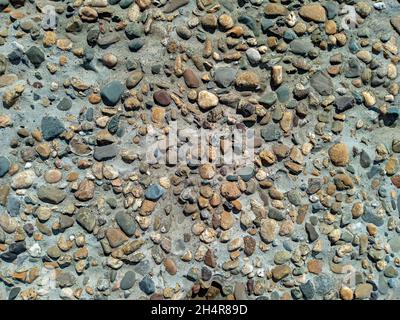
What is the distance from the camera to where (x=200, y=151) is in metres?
1.86

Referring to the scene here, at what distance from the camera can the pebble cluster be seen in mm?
1805

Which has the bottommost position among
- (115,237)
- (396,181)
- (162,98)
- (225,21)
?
(115,237)

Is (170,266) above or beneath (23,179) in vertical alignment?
beneath

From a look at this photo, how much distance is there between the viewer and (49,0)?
72.6 inches

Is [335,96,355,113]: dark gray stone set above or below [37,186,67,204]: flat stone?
above

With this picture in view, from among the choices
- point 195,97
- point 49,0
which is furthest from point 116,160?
point 49,0

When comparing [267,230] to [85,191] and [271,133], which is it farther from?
[85,191]

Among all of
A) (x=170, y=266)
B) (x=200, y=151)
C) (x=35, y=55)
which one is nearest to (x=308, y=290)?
(x=170, y=266)

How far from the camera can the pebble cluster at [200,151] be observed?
1.80m

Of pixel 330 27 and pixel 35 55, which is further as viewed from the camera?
pixel 330 27

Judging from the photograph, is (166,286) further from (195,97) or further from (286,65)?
(286,65)

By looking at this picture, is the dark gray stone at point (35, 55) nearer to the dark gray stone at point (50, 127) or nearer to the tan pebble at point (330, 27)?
the dark gray stone at point (50, 127)

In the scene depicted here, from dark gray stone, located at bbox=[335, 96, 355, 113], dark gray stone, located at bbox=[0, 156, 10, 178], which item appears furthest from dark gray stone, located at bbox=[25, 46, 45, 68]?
dark gray stone, located at bbox=[335, 96, 355, 113]

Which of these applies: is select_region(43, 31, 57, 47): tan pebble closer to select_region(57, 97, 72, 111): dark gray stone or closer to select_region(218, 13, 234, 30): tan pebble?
select_region(57, 97, 72, 111): dark gray stone
